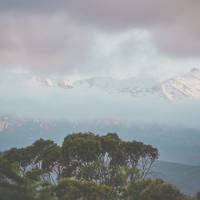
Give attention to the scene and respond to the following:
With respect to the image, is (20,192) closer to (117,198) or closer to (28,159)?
(117,198)

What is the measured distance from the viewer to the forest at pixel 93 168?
76375mm

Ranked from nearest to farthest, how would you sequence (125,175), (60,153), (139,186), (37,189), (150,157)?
(37,189), (139,186), (125,175), (60,153), (150,157)

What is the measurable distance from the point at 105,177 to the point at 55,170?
35.3 ft

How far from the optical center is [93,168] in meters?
88.9

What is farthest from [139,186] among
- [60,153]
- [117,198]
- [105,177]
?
[60,153]

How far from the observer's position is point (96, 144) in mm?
91625

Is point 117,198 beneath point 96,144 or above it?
beneath

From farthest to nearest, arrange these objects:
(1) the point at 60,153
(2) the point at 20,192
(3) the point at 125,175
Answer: (1) the point at 60,153, (3) the point at 125,175, (2) the point at 20,192

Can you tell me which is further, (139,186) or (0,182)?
(139,186)

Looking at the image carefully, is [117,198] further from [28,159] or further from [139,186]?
[28,159]

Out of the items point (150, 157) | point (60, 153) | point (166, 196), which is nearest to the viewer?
point (166, 196)

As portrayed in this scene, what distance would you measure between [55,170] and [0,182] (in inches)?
1945

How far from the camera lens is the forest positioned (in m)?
76.4

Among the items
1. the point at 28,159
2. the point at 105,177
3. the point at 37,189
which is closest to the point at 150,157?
the point at 105,177
